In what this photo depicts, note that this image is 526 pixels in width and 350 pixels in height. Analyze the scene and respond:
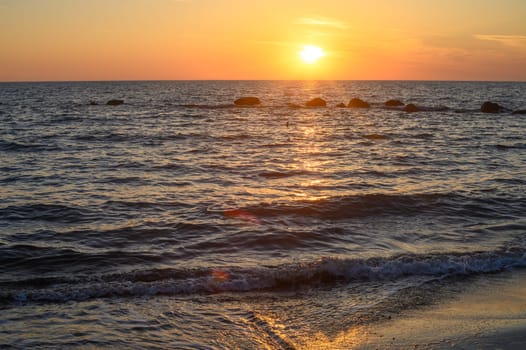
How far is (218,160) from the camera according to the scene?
25484 millimetres

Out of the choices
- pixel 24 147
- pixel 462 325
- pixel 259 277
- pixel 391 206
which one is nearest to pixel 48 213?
pixel 259 277

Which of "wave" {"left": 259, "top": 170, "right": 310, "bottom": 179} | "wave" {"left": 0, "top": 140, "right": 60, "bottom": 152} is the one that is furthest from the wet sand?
"wave" {"left": 0, "top": 140, "right": 60, "bottom": 152}

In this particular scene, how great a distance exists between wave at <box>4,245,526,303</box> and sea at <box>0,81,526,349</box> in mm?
42

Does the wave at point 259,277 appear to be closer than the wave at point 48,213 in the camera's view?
Yes

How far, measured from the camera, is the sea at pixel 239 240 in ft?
27.0

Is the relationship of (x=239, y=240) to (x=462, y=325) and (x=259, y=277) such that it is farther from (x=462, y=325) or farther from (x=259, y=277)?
(x=462, y=325)

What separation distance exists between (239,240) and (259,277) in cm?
271

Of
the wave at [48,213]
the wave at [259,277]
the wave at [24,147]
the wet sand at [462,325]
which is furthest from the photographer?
the wave at [24,147]

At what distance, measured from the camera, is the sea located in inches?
324

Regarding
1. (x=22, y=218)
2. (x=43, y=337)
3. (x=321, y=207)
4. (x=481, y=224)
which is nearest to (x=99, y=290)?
(x=43, y=337)

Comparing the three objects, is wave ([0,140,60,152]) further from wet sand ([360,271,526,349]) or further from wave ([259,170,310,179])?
wet sand ([360,271,526,349])

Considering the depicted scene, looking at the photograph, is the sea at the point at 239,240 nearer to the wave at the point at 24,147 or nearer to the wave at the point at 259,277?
the wave at the point at 259,277

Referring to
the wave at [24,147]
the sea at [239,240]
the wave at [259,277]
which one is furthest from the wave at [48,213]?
the wave at [24,147]

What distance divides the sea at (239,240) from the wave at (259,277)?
1.7 inches
